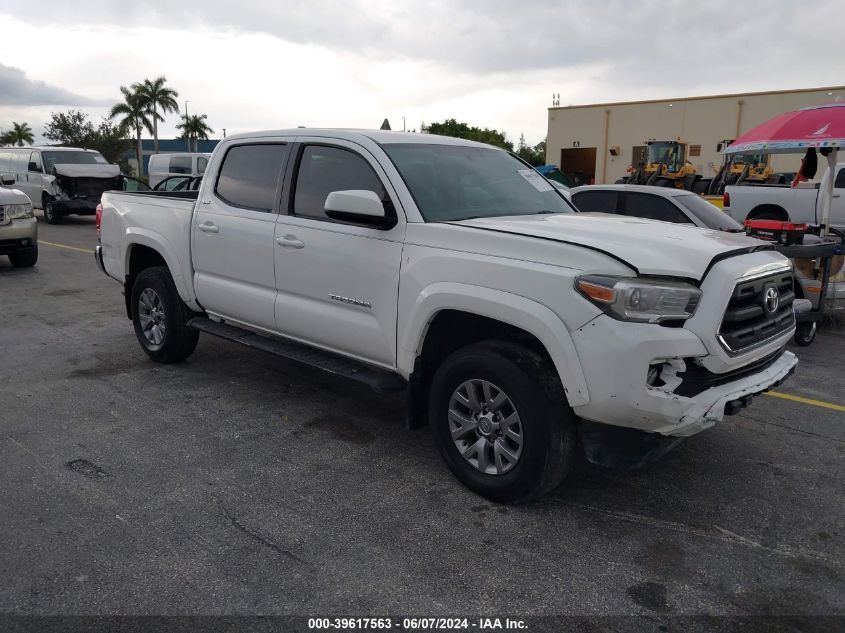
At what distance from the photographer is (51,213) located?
19.4 meters

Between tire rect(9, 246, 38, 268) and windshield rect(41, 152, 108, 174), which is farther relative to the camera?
windshield rect(41, 152, 108, 174)

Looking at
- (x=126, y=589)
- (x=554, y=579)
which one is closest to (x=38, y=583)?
(x=126, y=589)

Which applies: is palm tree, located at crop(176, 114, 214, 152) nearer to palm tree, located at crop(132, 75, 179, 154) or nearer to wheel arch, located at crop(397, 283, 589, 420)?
palm tree, located at crop(132, 75, 179, 154)

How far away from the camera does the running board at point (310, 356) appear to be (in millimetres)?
4254

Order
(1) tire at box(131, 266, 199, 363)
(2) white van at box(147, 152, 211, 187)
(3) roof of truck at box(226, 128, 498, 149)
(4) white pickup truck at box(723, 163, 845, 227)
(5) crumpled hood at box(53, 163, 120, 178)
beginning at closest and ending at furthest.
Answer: (3) roof of truck at box(226, 128, 498, 149)
(1) tire at box(131, 266, 199, 363)
(4) white pickup truck at box(723, 163, 845, 227)
(5) crumpled hood at box(53, 163, 120, 178)
(2) white van at box(147, 152, 211, 187)

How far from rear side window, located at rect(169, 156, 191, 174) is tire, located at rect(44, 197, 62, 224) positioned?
592 centimetres

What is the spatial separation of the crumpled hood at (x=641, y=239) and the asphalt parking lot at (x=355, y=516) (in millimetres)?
1342

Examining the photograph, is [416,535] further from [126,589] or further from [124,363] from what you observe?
[124,363]

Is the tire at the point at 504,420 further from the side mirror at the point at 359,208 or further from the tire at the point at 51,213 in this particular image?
the tire at the point at 51,213

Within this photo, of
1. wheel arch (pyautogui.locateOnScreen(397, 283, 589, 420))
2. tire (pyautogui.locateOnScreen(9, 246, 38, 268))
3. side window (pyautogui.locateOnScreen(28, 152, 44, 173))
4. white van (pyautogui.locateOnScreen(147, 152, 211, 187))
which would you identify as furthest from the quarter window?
wheel arch (pyautogui.locateOnScreen(397, 283, 589, 420))

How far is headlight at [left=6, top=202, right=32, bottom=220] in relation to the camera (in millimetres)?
11266

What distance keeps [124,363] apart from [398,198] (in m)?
3.50

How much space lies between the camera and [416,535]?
3480mm

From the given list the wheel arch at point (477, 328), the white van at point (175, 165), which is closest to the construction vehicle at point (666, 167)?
the white van at point (175, 165)
